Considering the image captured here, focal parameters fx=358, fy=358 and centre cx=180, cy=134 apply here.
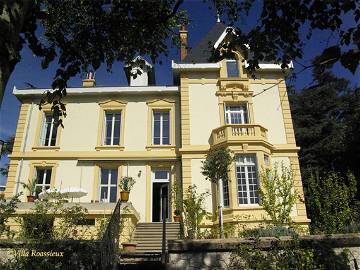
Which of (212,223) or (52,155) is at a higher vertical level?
(52,155)

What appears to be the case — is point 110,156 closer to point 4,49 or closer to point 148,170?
point 148,170

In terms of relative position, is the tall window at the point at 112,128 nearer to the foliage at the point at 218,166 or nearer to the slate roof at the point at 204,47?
the slate roof at the point at 204,47

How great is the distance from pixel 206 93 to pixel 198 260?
13.9 metres

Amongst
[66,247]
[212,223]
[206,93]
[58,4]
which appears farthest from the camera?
[206,93]

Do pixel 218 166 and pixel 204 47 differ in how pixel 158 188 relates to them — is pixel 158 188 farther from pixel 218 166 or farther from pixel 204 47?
pixel 204 47

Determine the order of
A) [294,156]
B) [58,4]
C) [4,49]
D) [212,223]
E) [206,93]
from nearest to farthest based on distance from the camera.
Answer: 1. [4,49]
2. [58,4]
3. [212,223]
4. [294,156]
5. [206,93]

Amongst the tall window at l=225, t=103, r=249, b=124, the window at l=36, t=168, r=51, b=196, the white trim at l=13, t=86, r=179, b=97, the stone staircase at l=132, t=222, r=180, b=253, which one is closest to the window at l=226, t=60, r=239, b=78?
the tall window at l=225, t=103, r=249, b=124

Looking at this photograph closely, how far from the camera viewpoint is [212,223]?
52.6 ft

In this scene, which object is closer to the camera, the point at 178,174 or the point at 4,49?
the point at 4,49

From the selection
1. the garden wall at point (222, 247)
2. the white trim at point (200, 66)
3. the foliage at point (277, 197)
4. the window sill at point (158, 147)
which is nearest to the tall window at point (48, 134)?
the window sill at point (158, 147)

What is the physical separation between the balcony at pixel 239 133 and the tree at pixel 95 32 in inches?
365

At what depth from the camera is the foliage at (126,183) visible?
1683cm

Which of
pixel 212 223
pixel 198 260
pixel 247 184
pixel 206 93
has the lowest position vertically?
pixel 198 260

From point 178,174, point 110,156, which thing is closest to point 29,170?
point 110,156
